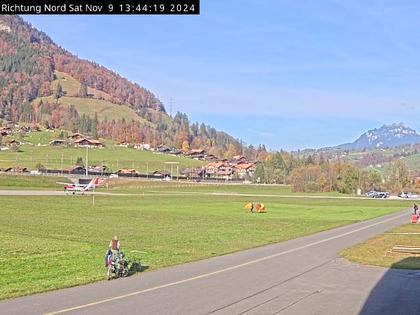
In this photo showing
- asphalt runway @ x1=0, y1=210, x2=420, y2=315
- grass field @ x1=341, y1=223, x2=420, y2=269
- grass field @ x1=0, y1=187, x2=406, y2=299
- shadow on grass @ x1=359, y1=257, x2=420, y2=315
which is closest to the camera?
asphalt runway @ x1=0, y1=210, x2=420, y2=315

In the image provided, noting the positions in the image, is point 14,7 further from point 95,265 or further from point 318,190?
point 318,190

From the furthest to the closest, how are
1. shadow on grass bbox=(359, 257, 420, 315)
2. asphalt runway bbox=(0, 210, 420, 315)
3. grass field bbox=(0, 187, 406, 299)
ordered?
grass field bbox=(0, 187, 406, 299) < shadow on grass bbox=(359, 257, 420, 315) < asphalt runway bbox=(0, 210, 420, 315)

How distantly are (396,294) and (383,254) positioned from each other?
39.1ft

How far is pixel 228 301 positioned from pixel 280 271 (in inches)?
264

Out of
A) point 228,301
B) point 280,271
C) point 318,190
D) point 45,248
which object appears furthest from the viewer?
point 318,190

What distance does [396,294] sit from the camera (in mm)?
18250

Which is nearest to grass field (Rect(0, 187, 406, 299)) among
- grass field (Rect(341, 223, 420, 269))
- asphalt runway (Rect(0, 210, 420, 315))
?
asphalt runway (Rect(0, 210, 420, 315))

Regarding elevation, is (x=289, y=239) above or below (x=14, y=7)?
below

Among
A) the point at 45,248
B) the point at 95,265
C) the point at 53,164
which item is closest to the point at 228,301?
the point at 95,265

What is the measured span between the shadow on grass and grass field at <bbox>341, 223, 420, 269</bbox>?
88 centimetres

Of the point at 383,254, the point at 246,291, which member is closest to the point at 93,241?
the point at 383,254

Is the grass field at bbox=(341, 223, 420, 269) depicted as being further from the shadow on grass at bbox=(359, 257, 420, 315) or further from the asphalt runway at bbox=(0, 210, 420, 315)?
the asphalt runway at bbox=(0, 210, 420, 315)

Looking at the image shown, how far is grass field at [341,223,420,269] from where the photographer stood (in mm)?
26297

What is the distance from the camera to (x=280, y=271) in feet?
73.8
